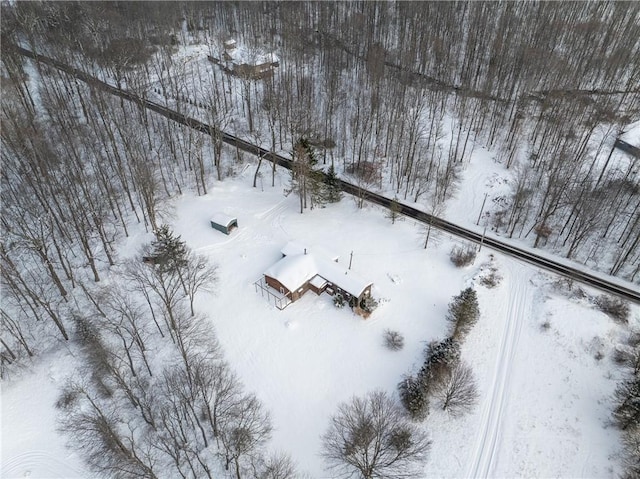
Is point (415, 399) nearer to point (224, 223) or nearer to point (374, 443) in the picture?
point (374, 443)

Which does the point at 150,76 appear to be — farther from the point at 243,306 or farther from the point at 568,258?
the point at 568,258

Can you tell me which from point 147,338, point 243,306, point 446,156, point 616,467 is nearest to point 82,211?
point 147,338

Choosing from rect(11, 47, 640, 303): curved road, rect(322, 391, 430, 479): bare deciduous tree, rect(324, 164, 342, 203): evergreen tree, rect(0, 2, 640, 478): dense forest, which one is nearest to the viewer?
rect(322, 391, 430, 479): bare deciduous tree

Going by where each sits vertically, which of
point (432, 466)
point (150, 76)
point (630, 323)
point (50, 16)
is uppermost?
point (50, 16)

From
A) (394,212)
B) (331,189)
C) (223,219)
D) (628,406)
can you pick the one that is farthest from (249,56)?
(628,406)

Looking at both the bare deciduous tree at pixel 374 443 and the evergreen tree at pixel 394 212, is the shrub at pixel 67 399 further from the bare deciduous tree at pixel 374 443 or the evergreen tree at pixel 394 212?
the evergreen tree at pixel 394 212

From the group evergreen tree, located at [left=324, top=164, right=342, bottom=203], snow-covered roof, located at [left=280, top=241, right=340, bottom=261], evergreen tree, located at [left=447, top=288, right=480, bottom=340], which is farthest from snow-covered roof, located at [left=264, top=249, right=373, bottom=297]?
evergreen tree, located at [left=324, top=164, right=342, bottom=203]

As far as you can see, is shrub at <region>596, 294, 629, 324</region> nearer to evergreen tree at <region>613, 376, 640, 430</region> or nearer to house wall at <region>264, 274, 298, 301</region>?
evergreen tree at <region>613, 376, 640, 430</region>
